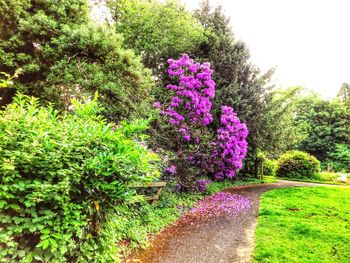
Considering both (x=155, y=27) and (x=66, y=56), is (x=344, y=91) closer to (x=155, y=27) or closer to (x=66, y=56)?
(x=155, y=27)

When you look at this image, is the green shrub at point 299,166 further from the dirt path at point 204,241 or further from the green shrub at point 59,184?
the green shrub at point 59,184

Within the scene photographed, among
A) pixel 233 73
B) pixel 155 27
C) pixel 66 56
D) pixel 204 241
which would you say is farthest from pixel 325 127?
pixel 66 56

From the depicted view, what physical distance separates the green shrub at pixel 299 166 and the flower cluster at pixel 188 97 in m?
14.6

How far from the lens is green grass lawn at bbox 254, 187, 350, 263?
456 cm

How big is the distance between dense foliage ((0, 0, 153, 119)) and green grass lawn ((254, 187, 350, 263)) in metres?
5.73

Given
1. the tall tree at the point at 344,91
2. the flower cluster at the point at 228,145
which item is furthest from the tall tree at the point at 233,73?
the tall tree at the point at 344,91

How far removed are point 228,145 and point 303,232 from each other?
5.51 metres

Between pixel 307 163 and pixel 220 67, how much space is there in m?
13.3

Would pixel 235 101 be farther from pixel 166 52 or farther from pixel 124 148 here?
pixel 124 148

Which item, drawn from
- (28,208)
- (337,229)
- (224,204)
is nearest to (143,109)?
(224,204)

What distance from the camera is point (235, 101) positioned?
43.8ft

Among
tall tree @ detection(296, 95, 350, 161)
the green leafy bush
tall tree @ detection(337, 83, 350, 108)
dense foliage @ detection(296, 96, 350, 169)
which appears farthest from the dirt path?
tall tree @ detection(337, 83, 350, 108)

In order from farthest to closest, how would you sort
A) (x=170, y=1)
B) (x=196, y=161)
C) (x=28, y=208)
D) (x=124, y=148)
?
(x=170, y=1) < (x=196, y=161) < (x=124, y=148) < (x=28, y=208)

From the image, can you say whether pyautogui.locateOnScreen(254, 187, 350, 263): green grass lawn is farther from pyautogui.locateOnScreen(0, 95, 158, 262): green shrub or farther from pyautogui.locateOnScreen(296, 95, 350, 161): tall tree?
pyautogui.locateOnScreen(296, 95, 350, 161): tall tree
